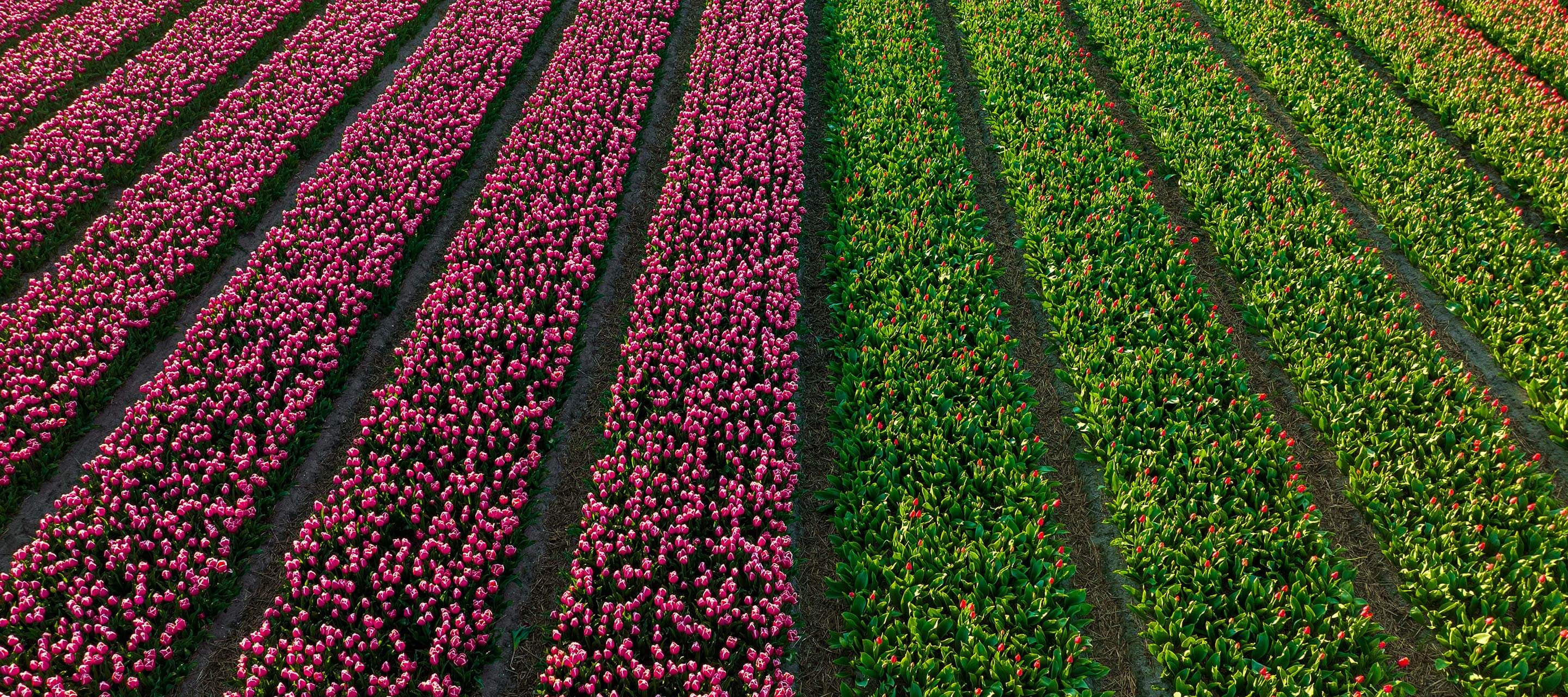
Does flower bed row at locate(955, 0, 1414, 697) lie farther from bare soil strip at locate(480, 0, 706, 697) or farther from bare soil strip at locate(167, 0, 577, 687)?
bare soil strip at locate(167, 0, 577, 687)

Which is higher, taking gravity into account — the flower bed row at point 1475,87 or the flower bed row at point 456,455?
the flower bed row at point 1475,87

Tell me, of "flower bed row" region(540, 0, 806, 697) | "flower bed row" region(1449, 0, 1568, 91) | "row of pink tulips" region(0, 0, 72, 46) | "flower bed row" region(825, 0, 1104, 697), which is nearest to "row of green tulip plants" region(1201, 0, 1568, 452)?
"flower bed row" region(1449, 0, 1568, 91)

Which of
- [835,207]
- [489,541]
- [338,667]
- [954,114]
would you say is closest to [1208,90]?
[954,114]

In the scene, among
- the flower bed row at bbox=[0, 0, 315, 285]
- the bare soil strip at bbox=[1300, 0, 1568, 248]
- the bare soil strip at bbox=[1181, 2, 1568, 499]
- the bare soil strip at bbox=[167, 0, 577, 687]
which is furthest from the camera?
the bare soil strip at bbox=[1300, 0, 1568, 248]

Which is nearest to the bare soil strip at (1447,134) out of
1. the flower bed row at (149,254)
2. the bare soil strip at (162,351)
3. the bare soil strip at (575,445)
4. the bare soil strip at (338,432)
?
the bare soil strip at (575,445)

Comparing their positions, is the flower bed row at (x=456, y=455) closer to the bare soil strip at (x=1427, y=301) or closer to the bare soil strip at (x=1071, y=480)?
the bare soil strip at (x=1071, y=480)

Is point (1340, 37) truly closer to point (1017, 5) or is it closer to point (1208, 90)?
point (1208, 90)

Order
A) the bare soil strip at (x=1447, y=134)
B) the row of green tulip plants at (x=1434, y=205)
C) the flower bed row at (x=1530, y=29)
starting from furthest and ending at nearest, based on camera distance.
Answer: the flower bed row at (x=1530, y=29)
the bare soil strip at (x=1447, y=134)
the row of green tulip plants at (x=1434, y=205)
